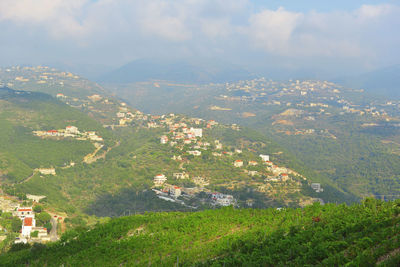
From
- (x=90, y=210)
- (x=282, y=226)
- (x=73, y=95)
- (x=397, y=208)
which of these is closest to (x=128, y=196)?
(x=90, y=210)

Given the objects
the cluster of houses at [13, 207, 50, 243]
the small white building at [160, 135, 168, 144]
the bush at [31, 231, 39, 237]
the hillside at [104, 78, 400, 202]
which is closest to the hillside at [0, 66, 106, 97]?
the hillside at [104, 78, 400, 202]

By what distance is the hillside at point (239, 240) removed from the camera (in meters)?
16.9

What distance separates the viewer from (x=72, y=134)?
85.1m

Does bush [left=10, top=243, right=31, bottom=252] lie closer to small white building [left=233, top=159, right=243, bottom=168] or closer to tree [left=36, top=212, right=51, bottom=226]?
tree [left=36, top=212, right=51, bottom=226]

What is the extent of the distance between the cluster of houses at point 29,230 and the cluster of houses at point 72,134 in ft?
143

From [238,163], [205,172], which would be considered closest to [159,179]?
[205,172]

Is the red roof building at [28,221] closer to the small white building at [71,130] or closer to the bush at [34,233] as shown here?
the bush at [34,233]

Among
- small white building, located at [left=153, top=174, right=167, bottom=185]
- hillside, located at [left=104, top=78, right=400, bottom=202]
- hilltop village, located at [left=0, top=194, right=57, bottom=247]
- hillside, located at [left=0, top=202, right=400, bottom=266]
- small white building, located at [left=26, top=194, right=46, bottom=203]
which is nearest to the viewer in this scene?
hillside, located at [left=0, top=202, right=400, bottom=266]

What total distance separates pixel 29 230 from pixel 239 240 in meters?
25.6

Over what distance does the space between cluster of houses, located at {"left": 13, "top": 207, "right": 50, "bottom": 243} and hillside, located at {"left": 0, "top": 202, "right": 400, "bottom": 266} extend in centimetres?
459

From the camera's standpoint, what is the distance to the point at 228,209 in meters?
35.2

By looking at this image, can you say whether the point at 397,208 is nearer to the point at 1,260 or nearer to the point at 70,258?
the point at 70,258

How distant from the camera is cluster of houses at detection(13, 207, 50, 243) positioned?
35469 millimetres

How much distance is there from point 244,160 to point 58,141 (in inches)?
1751
